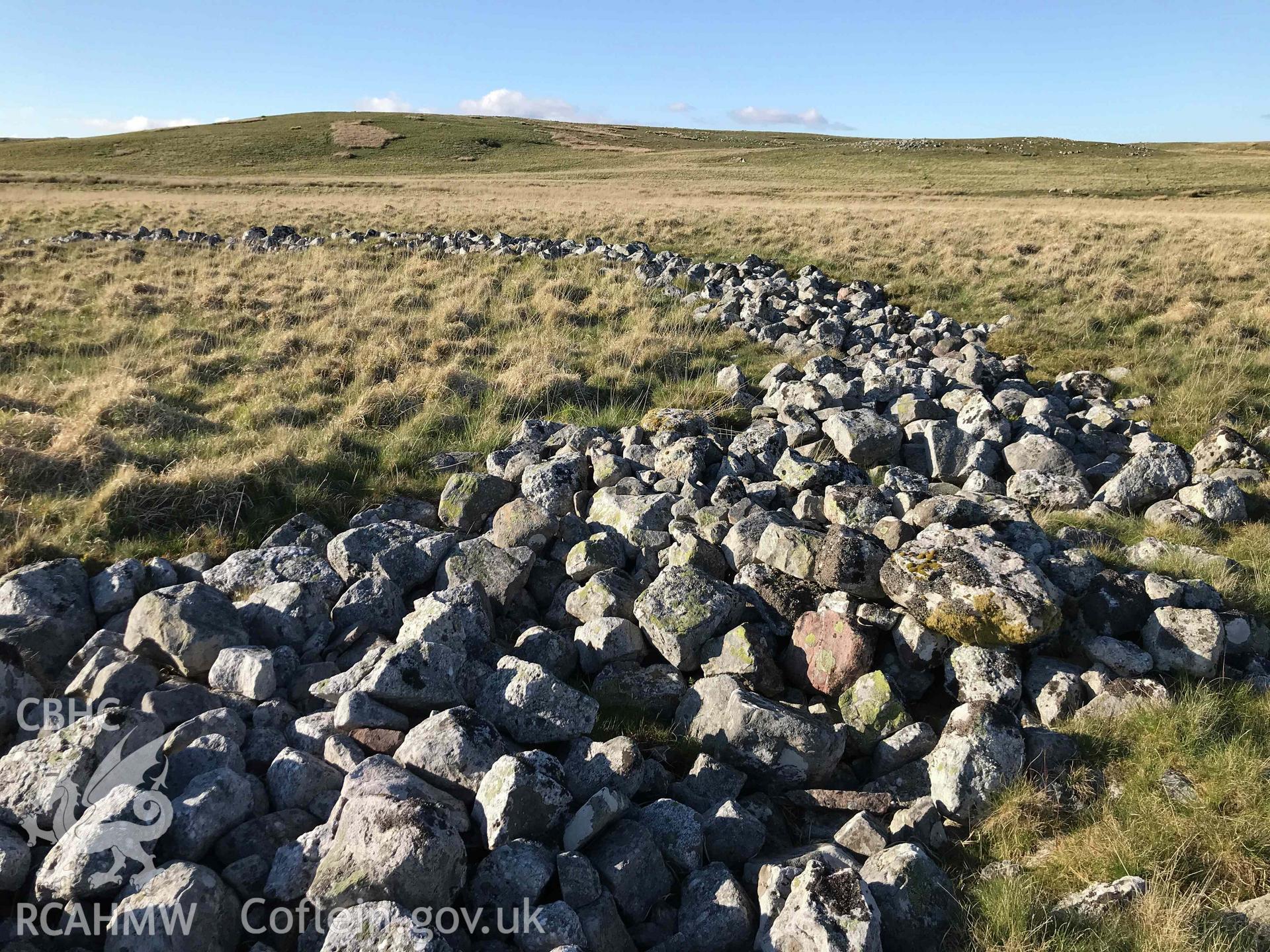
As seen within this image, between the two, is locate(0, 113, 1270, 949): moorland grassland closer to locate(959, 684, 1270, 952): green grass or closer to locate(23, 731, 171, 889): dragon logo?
Answer: locate(959, 684, 1270, 952): green grass

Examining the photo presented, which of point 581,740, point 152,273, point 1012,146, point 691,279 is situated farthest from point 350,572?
point 1012,146

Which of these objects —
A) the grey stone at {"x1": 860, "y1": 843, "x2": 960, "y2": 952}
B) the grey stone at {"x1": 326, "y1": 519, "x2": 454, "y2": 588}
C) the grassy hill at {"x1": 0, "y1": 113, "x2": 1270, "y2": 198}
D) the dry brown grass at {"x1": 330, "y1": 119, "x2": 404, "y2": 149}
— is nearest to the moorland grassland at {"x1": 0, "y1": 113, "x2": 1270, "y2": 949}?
the grey stone at {"x1": 860, "y1": 843, "x2": 960, "y2": 952}

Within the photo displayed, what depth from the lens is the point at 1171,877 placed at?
3.46 m

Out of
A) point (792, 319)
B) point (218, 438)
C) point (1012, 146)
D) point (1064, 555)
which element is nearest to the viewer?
point (1064, 555)

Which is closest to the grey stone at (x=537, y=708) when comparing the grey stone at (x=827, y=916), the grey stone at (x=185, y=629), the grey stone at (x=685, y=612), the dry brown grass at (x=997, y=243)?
the grey stone at (x=685, y=612)

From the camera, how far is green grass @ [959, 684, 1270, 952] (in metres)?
3.21

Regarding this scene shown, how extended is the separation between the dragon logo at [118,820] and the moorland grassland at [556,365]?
10.4ft

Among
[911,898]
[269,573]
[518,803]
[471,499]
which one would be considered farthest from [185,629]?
[911,898]

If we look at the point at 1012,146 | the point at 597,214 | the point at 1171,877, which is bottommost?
the point at 1171,877

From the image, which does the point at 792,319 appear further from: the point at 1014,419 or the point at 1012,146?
the point at 1012,146

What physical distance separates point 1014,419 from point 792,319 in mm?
5661

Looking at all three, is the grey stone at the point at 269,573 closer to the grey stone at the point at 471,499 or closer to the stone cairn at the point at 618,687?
the stone cairn at the point at 618,687

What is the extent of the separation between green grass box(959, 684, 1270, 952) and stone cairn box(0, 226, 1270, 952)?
5.0 inches

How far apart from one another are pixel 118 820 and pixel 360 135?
10391cm
